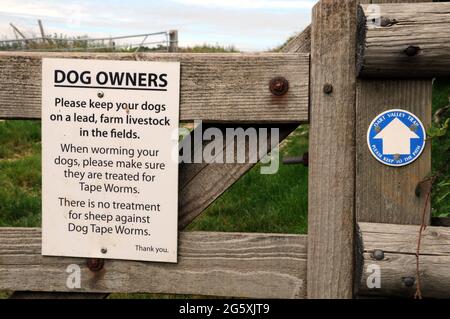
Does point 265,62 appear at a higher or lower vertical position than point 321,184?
higher

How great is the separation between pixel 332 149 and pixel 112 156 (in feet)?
2.72

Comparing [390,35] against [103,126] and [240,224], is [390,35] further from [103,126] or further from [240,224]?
[240,224]

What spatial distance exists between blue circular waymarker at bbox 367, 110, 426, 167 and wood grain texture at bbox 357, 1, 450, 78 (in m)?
0.17

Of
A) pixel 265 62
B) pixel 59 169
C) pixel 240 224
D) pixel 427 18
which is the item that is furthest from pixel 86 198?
pixel 240 224

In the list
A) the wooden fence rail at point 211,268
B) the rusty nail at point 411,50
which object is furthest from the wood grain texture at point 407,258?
the rusty nail at point 411,50

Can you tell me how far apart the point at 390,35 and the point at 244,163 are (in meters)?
0.73

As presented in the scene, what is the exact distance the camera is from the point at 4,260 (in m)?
2.92

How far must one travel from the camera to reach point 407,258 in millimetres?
2635

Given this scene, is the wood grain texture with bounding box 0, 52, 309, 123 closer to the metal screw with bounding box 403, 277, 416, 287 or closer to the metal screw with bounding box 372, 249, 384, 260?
the metal screw with bounding box 372, 249, 384, 260

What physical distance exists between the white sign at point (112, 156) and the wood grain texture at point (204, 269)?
8 cm

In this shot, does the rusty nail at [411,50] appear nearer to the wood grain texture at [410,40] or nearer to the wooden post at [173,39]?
the wood grain texture at [410,40]

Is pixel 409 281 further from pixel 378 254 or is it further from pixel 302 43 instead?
pixel 302 43

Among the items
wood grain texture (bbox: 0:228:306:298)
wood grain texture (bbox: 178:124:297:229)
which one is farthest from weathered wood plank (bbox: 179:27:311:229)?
wood grain texture (bbox: 0:228:306:298)
